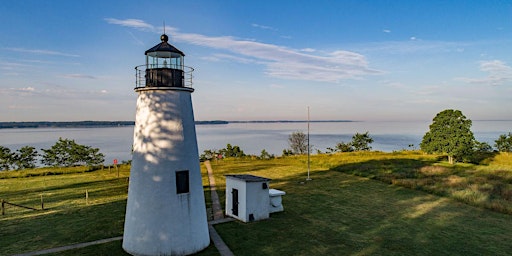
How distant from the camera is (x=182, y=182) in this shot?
9.12m

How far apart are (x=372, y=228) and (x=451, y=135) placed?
22079 mm

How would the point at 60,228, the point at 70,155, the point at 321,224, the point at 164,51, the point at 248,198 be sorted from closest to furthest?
the point at 164,51, the point at 60,228, the point at 321,224, the point at 248,198, the point at 70,155

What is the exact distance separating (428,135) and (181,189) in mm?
29222

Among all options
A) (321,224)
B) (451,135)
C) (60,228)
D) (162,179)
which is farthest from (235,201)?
(451,135)

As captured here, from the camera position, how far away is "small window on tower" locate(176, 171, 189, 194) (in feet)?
29.7

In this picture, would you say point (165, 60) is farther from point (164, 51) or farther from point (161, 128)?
point (161, 128)

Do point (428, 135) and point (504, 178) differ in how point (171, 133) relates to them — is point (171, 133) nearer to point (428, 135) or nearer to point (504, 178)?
point (504, 178)

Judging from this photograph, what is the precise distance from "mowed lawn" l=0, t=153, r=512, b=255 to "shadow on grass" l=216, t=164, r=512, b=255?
0.03 m

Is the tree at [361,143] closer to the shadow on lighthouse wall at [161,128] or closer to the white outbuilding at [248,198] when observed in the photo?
the white outbuilding at [248,198]

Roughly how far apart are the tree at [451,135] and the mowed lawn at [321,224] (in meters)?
13.0

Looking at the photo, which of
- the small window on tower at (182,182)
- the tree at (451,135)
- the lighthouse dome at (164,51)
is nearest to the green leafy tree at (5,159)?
the lighthouse dome at (164,51)

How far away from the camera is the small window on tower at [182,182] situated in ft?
29.7

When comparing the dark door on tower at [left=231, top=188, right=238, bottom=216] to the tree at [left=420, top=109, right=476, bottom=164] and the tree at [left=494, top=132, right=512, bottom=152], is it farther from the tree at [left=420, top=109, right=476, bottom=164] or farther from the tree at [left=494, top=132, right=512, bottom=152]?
the tree at [left=494, top=132, right=512, bottom=152]

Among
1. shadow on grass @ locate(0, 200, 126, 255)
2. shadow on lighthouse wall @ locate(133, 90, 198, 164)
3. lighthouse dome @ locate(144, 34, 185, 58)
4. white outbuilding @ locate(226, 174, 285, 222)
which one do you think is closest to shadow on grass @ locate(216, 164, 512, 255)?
white outbuilding @ locate(226, 174, 285, 222)
